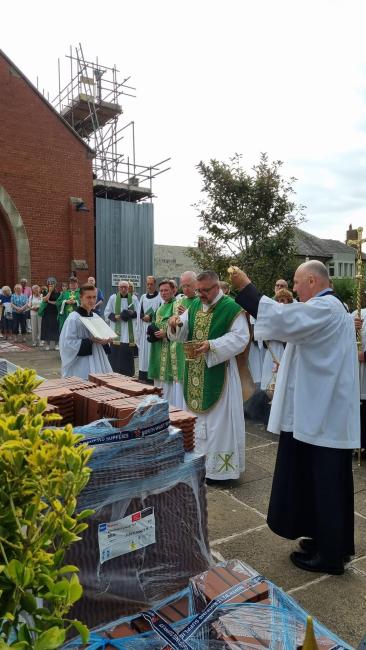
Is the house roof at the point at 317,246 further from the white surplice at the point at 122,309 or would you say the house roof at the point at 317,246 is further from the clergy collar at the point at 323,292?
the clergy collar at the point at 323,292

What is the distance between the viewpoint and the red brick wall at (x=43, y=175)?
17.4 m

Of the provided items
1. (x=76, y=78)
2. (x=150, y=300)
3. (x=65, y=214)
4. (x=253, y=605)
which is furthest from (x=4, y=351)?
(x=76, y=78)

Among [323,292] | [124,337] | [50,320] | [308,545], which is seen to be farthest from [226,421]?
[50,320]

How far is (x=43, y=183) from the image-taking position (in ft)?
59.0

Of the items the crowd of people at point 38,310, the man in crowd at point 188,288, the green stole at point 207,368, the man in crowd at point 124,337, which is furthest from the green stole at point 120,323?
the green stole at point 207,368

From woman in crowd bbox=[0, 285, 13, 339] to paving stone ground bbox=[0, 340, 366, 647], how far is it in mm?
12077

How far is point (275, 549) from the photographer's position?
3479 mm

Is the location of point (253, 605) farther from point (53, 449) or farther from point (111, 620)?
point (53, 449)

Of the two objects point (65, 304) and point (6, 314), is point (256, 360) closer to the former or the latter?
point (65, 304)

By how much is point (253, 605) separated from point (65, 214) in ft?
58.3

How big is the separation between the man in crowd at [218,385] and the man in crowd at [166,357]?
1.25m

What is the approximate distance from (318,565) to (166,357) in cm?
405

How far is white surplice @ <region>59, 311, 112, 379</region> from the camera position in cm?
535

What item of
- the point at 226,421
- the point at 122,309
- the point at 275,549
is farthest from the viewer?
the point at 122,309
